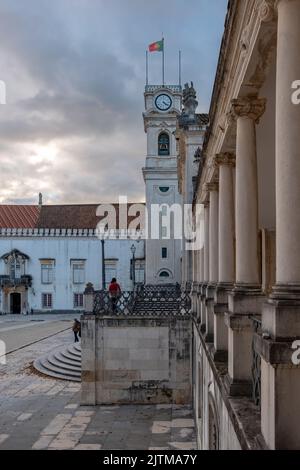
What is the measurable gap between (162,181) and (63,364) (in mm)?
27625

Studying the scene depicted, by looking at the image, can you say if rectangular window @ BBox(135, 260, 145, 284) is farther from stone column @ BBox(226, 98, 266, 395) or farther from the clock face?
stone column @ BBox(226, 98, 266, 395)

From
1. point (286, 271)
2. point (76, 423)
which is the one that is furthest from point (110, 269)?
point (286, 271)

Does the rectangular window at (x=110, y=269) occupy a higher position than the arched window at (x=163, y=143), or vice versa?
the arched window at (x=163, y=143)

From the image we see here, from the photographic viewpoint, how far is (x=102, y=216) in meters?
52.5

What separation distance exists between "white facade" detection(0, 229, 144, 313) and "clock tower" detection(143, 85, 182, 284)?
4768 millimetres

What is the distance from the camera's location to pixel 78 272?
50.1m

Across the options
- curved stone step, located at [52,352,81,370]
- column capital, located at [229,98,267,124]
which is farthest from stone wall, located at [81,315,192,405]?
column capital, located at [229,98,267,124]

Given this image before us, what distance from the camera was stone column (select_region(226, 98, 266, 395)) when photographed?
230 inches

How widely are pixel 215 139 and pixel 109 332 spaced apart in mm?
8906

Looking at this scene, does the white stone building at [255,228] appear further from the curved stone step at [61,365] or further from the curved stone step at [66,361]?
the curved stone step at [66,361]

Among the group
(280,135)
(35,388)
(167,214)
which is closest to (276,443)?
(280,135)

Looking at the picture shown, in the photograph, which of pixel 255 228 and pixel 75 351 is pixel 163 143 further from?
pixel 255 228

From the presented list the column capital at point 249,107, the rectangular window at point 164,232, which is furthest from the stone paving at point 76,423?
the rectangular window at point 164,232

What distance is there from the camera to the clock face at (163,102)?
4653 centimetres
